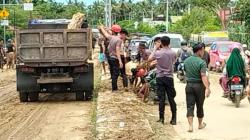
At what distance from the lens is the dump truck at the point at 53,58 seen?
17828mm

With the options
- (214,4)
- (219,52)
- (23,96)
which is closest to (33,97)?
(23,96)

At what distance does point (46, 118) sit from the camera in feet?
48.8

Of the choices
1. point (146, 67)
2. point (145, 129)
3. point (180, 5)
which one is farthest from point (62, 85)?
point (180, 5)

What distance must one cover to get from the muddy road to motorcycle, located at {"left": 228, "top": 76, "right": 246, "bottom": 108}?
3.93 meters

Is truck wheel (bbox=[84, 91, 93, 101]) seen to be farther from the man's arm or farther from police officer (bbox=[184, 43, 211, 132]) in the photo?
police officer (bbox=[184, 43, 211, 132])

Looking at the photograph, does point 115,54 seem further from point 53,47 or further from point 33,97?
point 33,97

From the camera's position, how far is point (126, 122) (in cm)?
1281

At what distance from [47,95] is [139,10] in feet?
437

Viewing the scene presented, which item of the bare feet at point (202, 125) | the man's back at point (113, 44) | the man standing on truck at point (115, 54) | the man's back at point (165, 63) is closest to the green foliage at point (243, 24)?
the man standing on truck at point (115, 54)

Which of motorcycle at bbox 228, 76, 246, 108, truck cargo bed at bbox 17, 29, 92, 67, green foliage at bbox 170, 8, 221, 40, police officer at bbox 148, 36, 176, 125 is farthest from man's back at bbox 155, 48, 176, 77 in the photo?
green foliage at bbox 170, 8, 221, 40

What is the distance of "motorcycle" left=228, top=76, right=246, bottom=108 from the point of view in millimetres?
16656

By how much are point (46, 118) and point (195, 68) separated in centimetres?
428

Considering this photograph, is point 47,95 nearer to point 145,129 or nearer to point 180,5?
point 145,129

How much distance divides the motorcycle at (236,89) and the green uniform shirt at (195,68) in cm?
440
